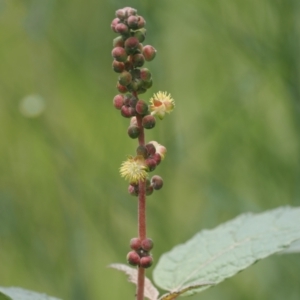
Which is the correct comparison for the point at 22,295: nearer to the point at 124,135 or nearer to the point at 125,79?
the point at 125,79

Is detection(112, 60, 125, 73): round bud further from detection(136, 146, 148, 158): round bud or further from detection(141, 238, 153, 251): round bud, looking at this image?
detection(141, 238, 153, 251): round bud

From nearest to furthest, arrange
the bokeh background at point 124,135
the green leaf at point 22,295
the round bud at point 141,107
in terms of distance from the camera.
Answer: the round bud at point 141,107, the green leaf at point 22,295, the bokeh background at point 124,135

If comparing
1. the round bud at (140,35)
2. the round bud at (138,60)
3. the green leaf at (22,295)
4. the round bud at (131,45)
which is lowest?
the green leaf at (22,295)

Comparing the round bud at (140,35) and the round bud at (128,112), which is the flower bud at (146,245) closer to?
the round bud at (128,112)

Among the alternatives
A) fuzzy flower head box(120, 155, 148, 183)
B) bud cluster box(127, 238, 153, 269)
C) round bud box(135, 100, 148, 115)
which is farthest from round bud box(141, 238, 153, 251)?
round bud box(135, 100, 148, 115)

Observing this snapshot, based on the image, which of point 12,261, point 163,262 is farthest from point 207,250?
point 12,261

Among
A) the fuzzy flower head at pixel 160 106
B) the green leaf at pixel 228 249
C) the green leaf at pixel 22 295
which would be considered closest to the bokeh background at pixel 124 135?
the green leaf at pixel 228 249

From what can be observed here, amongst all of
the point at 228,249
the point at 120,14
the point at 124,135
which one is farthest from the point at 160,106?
the point at 124,135
